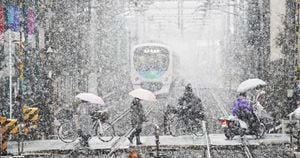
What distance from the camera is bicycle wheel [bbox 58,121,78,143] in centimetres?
1555

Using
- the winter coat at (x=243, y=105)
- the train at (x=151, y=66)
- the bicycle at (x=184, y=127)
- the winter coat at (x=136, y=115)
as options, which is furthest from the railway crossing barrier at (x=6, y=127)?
the train at (x=151, y=66)

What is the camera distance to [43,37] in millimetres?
21016

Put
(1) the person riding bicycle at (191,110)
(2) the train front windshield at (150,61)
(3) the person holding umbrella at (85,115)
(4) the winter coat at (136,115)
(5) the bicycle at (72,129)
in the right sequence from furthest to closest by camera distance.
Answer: (2) the train front windshield at (150,61) → (1) the person riding bicycle at (191,110) → (5) the bicycle at (72,129) → (4) the winter coat at (136,115) → (3) the person holding umbrella at (85,115)

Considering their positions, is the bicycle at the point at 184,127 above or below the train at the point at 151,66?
below

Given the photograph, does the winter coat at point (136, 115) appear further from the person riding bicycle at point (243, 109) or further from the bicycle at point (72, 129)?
the person riding bicycle at point (243, 109)

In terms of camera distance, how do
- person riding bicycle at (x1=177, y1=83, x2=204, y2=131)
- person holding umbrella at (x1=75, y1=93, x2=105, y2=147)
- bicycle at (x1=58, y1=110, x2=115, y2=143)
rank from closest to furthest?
person holding umbrella at (x1=75, y1=93, x2=105, y2=147) → bicycle at (x1=58, y1=110, x2=115, y2=143) → person riding bicycle at (x1=177, y1=83, x2=204, y2=131)

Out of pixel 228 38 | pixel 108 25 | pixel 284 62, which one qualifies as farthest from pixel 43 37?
pixel 228 38

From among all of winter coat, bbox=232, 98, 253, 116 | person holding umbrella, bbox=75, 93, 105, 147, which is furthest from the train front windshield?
person holding umbrella, bbox=75, 93, 105, 147

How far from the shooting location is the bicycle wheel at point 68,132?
15.5 metres

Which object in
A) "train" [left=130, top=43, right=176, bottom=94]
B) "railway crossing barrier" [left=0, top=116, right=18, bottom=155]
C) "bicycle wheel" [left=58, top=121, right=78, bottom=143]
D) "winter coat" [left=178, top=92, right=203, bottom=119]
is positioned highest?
"train" [left=130, top=43, right=176, bottom=94]

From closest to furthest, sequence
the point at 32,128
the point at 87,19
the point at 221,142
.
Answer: the point at 221,142, the point at 32,128, the point at 87,19

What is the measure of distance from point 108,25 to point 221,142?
81.1 feet

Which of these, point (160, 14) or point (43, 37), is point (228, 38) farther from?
point (43, 37)

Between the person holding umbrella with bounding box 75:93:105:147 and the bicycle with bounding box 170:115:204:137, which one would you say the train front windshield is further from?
the person holding umbrella with bounding box 75:93:105:147
